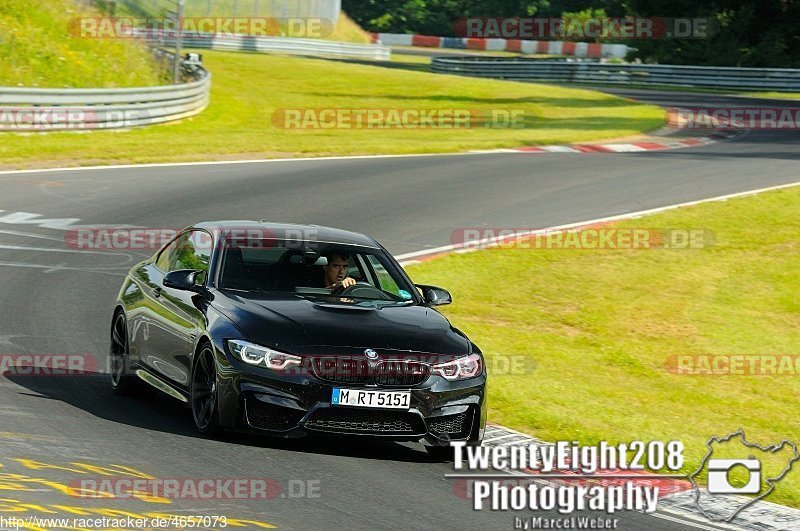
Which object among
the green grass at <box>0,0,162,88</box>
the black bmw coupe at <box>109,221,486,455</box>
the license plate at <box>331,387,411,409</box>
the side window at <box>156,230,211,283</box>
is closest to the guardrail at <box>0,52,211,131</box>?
the green grass at <box>0,0,162,88</box>

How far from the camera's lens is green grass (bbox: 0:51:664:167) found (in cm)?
2762

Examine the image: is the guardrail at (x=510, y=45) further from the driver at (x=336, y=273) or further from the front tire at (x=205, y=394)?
the front tire at (x=205, y=394)

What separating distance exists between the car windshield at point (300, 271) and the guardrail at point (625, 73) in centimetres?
4606

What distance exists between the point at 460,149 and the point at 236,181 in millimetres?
8693

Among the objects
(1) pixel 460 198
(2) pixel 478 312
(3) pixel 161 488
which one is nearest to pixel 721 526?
(3) pixel 161 488

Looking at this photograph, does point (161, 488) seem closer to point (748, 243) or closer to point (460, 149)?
point (748, 243)

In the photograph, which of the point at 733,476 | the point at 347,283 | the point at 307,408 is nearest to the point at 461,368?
the point at 307,408

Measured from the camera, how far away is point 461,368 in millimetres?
8758

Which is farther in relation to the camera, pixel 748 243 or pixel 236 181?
pixel 236 181

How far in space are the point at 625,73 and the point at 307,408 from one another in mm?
51580

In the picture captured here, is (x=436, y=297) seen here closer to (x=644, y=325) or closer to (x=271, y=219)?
(x=644, y=325)

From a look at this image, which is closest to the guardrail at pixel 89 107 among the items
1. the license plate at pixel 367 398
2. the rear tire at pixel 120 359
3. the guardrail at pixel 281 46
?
the rear tire at pixel 120 359

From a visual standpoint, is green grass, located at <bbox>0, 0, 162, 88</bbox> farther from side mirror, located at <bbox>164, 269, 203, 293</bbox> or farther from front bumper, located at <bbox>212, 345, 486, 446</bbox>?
front bumper, located at <bbox>212, 345, 486, 446</bbox>

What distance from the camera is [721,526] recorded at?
24.8 feet
